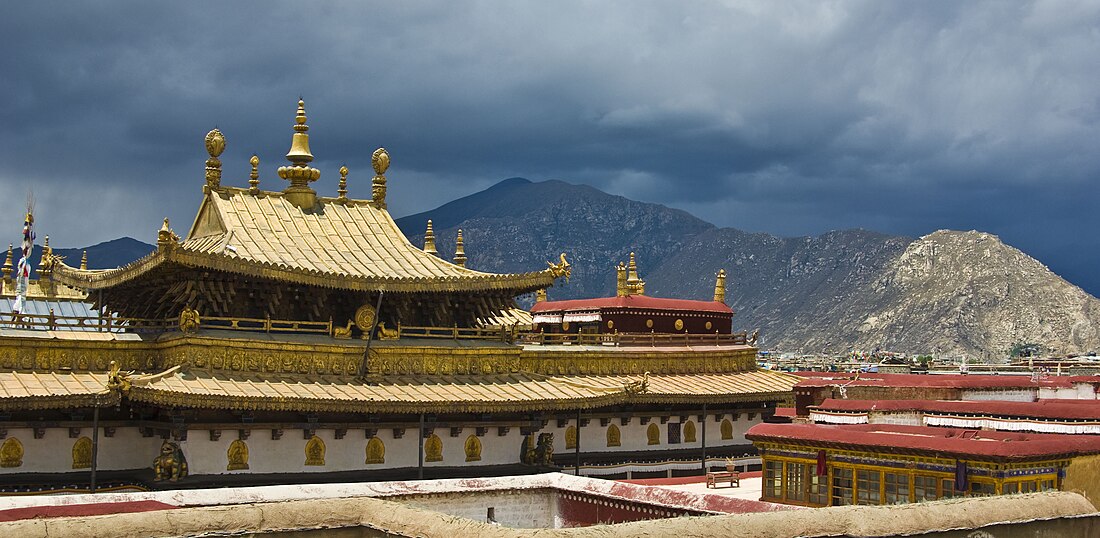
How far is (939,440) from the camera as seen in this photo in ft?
72.4

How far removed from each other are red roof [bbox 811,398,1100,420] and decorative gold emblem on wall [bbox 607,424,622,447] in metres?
5.22

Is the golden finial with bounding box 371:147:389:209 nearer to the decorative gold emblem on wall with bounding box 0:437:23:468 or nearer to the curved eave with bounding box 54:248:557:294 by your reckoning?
the curved eave with bounding box 54:248:557:294

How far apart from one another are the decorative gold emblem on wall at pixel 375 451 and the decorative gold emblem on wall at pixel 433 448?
995 mm

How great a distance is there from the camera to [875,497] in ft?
75.6

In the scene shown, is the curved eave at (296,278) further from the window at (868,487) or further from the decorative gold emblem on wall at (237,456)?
the window at (868,487)

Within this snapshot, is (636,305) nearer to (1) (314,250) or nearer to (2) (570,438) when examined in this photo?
(2) (570,438)

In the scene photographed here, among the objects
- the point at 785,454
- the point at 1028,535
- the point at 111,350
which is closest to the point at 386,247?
the point at 111,350

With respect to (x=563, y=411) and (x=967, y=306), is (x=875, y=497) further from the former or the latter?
(x=967, y=306)

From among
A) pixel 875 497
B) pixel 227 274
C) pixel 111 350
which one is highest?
pixel 227 274

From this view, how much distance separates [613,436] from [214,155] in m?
12.0

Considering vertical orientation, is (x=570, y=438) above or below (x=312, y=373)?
below

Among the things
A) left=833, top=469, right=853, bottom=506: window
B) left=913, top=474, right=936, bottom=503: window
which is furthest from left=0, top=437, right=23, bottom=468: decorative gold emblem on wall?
left=913, top=474, right=936, bottom=503: window

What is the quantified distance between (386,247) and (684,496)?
12504 mm

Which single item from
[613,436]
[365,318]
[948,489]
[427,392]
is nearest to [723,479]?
[613,436]
